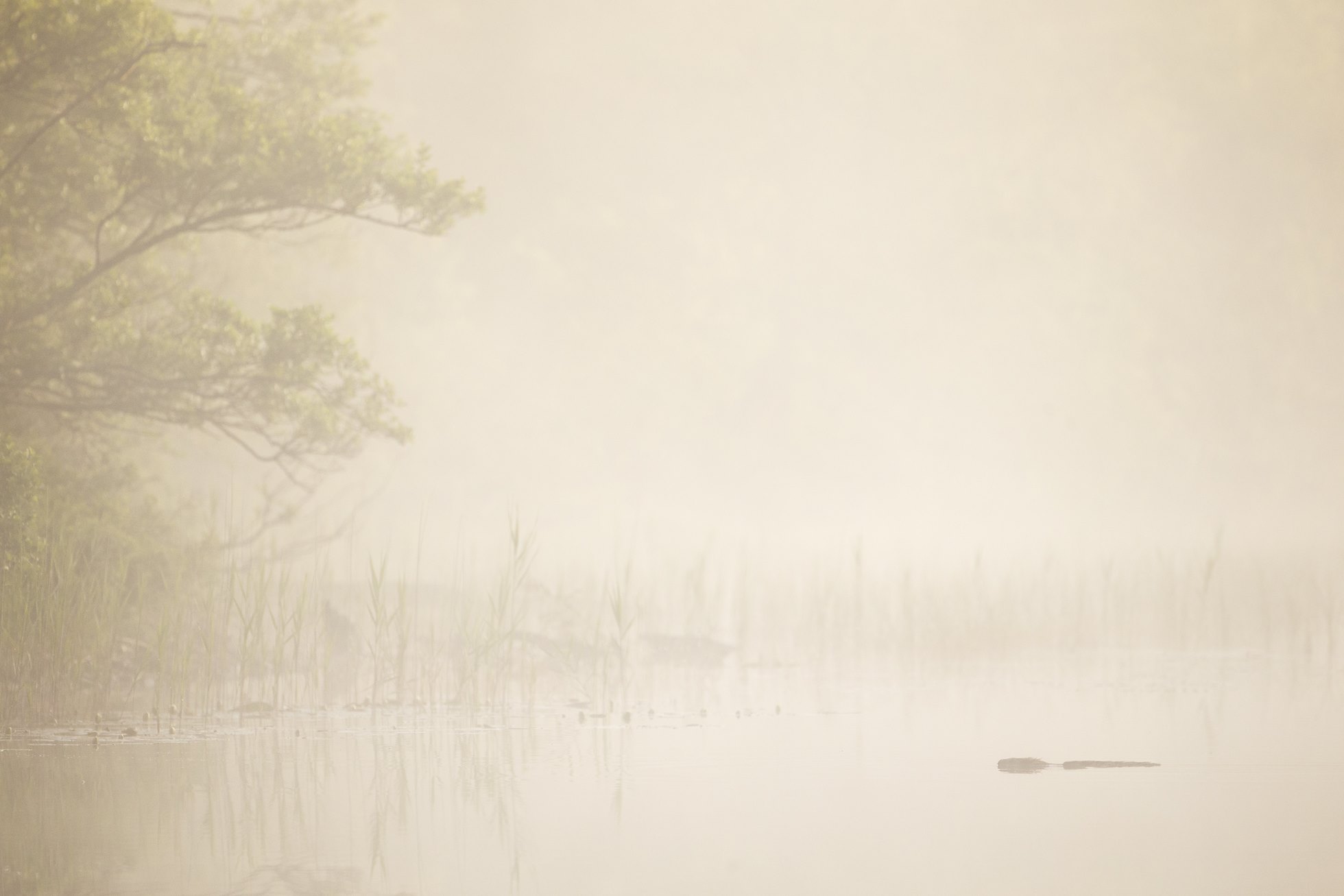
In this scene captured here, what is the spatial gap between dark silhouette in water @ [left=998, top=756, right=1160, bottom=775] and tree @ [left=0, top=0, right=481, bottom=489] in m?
7.10

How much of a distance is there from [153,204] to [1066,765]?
365 inches

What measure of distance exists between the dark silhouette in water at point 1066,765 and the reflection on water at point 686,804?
46 mm

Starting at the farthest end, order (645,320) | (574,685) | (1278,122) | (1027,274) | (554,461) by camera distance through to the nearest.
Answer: (1278,122)
(1027,274)
(645,320)
(554,461)
(574,685)

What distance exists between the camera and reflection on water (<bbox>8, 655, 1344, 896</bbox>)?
529 centimetres

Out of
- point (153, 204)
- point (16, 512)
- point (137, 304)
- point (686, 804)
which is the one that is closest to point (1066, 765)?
point (686, 804)

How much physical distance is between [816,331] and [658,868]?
100m

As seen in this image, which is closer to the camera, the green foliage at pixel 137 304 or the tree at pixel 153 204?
the green foliage at pixel 137 304

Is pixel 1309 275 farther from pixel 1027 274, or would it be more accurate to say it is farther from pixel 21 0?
pixel 21 0

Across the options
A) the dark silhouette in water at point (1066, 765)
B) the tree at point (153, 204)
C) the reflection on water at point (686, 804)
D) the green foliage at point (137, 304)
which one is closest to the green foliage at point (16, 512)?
the green foliage at point (137, 304)

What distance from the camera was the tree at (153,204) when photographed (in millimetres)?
10945

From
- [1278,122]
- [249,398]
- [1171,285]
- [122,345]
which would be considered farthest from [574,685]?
[1278,122]

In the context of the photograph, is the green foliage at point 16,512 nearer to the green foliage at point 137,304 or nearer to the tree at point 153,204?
the green foliage at point 137,304

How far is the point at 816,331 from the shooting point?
343ft

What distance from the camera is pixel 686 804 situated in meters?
6.66
